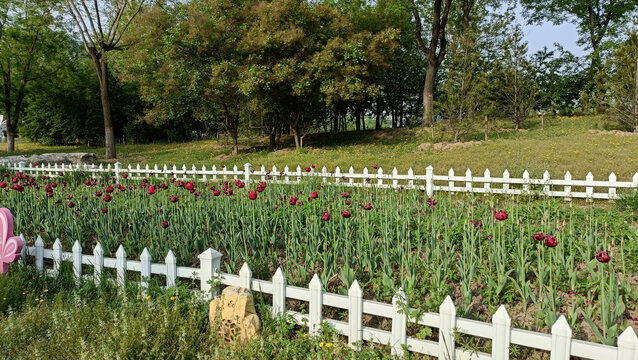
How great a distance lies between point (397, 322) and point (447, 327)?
0.33m

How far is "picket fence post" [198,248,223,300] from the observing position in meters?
3.34

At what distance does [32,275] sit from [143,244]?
118 centimetres

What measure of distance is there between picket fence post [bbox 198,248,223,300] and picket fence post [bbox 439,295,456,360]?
188 cm

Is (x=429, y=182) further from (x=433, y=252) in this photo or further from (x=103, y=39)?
(x=103, y=39)

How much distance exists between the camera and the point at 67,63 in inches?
1201

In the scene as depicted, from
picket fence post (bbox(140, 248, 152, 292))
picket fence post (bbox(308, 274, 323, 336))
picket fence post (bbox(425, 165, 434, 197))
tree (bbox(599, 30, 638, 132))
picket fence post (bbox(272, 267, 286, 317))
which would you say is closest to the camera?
picket fence post (bbox(308, 274, 323, 336))

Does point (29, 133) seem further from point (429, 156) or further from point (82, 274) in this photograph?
point (82, 274)

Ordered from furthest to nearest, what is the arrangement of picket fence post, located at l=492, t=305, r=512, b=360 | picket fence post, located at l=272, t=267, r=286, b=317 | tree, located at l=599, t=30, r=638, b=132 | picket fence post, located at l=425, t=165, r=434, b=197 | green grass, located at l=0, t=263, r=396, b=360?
tree, located at l=599, t=30, r=638, b=132 < picket fence post, located at l=425, t=165, r=434, b=197 < picket fence post, located at l=272, t=267, r=286, b=317 < green grass, located at l=0, t=263, r=396, b=360 < picket fence post, located at l=492, t=305, r=512, b=360

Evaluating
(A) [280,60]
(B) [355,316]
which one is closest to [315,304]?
(B) [355,316]

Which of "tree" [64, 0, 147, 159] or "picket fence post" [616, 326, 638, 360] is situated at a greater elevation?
"tree" [64, 0, 147, 159]

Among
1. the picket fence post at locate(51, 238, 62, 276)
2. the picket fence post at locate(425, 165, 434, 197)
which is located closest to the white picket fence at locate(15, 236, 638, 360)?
the picket fence post at locate(51, 238, 62, 276)

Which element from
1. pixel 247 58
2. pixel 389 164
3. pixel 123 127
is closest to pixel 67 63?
pixel 123 127

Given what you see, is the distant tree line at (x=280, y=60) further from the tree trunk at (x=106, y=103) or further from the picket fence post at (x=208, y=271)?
the picket fence post at (x=208, y=271)

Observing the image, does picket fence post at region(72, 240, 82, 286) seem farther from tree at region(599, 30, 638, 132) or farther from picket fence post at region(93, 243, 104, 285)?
tree at region(599, 30, 638, 132)
